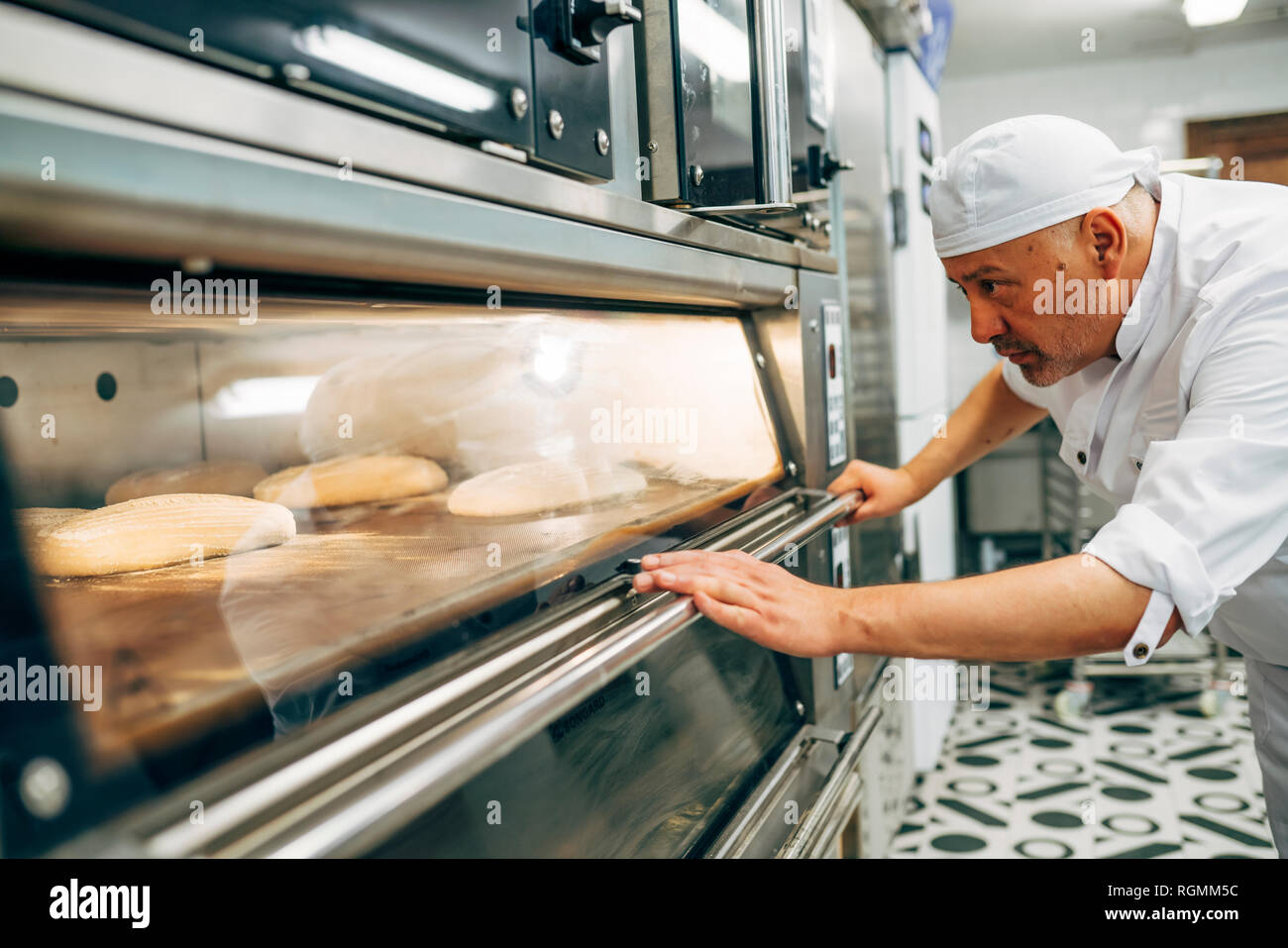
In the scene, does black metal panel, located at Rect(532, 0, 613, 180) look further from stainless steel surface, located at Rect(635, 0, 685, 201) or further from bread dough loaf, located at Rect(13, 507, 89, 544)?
bread dough loaf, located at Rect(13, 507, 89, 544)

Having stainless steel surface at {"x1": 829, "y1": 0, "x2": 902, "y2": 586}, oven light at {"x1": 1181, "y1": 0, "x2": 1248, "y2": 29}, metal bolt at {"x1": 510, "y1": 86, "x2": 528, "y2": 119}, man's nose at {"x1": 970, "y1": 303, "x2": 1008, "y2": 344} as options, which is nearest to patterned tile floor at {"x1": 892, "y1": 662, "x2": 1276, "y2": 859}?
stainless steel surface at {"x1": 829, "y1": 0, "x2": 902, "y2": 586}

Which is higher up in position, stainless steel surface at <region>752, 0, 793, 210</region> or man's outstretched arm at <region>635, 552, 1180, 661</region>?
stainless steel surface at <region>752, 0, 793, 210</region>

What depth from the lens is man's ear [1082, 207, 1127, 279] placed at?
124cm

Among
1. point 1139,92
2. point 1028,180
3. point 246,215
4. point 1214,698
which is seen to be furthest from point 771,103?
point 1139,92

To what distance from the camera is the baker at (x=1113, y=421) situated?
987mm

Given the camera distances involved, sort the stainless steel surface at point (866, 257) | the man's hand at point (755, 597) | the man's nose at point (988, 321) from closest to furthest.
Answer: the man's hand at point (755, 597) < the man's nose at point (988, 321) < the stainless steel surface at point (866, 257)

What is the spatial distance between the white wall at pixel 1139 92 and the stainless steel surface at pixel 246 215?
5177mm

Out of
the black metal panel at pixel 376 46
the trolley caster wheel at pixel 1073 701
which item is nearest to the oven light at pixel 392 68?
the black metal panel at pixel 376 46

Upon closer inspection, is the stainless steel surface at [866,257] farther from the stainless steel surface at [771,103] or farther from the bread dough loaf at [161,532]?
the bread dough loaf at [161,532]

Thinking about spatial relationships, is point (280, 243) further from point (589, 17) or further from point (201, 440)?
point (589, 17)

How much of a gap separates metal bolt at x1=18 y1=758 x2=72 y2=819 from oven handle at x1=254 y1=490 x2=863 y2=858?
0.10 metres

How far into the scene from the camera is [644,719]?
1091 millimetres

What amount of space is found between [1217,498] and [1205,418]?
0.11 meters

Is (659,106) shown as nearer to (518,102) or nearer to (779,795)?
(518,102)
